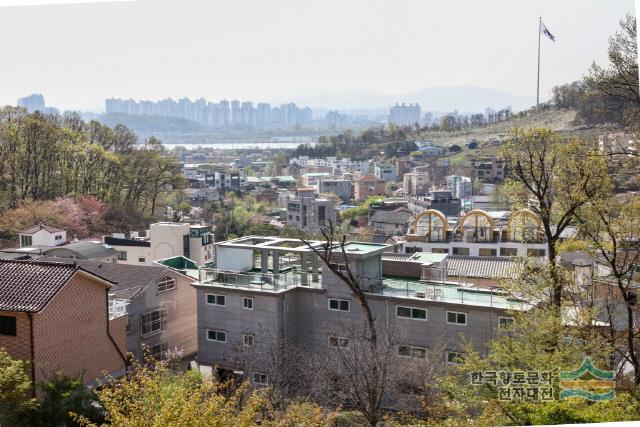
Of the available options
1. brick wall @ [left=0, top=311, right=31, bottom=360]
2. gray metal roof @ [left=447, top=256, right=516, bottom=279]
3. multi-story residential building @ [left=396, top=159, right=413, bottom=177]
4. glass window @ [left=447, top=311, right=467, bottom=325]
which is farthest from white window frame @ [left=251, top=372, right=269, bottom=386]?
multi-story residential building @ [left=396, top=159, right=413, bottom=177]

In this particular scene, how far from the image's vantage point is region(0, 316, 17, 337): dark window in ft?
19.0

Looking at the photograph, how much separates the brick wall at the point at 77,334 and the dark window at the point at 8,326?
19cm

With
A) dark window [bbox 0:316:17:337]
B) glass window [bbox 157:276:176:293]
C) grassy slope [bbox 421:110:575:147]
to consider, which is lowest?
glass window [bbox 157:276:176:293]

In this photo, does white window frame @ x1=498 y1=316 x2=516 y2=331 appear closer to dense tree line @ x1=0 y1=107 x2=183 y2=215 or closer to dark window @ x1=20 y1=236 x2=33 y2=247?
dark window @ x1=20 y1=236 x2=33 y2=247

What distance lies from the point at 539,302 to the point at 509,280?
0.28 m

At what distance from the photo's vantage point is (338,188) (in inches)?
1326

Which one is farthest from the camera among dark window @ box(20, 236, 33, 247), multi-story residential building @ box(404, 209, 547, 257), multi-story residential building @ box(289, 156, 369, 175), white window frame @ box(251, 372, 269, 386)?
multi-story residential building @ box(289, 156, 369, 175)

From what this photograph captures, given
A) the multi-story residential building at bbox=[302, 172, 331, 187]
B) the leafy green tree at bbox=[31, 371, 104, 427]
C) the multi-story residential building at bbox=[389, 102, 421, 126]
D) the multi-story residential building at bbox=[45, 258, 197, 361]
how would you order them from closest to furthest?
the leafy green tree at bbox=[31, 371, 104, 427]
the multi-story residential building at bbox=[45, 258, 197, 361]
the multi-story residential building at bbox=[302, 172, 331, 187]
the multi-story residential building at bbox=[389, 102, 421, 126]

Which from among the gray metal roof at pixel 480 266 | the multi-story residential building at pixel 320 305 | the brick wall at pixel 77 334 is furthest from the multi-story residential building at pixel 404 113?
the brick wall at pixel 77 334

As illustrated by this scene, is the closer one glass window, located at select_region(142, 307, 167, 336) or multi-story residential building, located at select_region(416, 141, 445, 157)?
glass window, located at select_region(142, 307, 167, 336)

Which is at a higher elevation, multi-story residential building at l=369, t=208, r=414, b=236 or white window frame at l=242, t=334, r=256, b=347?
white window frame at l=242, t=334, r=256, b=347

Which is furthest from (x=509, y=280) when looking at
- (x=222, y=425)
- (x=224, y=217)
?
(x=224, y=217)

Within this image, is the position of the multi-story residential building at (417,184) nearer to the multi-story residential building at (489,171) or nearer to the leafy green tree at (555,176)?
the multi-story residential building at (489,171)

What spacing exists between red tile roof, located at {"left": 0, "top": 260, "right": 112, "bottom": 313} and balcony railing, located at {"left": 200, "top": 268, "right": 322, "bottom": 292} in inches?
73.1
